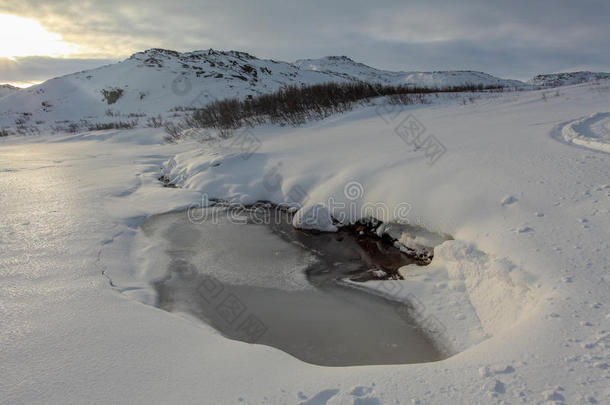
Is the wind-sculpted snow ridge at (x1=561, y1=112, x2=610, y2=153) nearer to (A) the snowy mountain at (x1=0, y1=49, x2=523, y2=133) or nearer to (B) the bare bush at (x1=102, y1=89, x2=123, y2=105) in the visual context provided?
(A) the snowy mountain at (x1=0, y1=49, x2=523, y2=133)

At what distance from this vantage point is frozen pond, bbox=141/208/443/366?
2.80 meters

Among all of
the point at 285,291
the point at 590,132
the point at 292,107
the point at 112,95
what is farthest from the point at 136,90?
the point at 590,132

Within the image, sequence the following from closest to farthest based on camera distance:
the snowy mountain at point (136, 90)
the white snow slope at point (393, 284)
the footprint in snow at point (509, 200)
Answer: the white snow slope at point (393, 284) < the footprint in snow at point (509, 200) < the snowy mountain at point (136, 90)

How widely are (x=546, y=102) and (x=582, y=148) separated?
534 cm

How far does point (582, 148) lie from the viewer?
180 inches

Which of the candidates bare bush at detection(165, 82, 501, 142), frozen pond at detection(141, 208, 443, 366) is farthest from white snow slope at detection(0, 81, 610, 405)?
bare bush at detection(165, 82, 501, 142)

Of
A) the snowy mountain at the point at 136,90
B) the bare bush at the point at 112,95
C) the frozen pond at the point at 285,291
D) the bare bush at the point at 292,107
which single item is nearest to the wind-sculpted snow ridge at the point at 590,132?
the frozen pond at the point at 285,291

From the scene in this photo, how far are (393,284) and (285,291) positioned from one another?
1176mm

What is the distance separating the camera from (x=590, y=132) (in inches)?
207

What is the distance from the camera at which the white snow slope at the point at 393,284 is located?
1.81 meters

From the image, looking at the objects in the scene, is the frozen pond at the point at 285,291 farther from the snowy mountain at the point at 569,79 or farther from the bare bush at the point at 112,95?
the bare bush at the point at 112,95

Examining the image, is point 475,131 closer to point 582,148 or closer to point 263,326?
point 582,148

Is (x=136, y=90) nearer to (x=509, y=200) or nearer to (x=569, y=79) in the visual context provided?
(x=509, y=200)

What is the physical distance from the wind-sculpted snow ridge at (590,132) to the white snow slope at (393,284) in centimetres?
8
